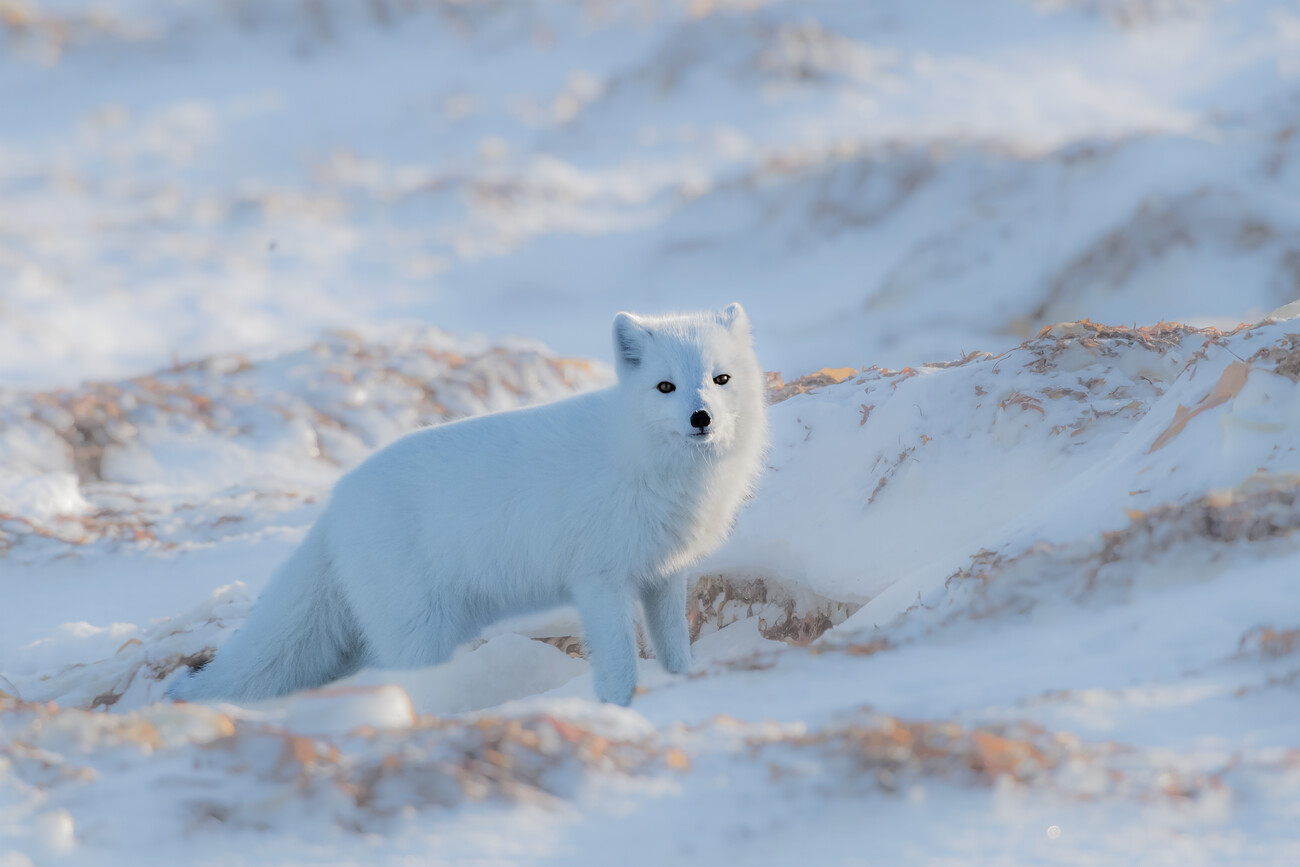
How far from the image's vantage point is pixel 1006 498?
3.81 meters

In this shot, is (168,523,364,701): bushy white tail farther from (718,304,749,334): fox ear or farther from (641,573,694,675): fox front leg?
(718,304,749,334): fox ear

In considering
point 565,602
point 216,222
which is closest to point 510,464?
point 565,602

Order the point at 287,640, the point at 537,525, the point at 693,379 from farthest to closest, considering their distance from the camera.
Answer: the point at 287,640 < the point at 537,525 < the point at 693,379

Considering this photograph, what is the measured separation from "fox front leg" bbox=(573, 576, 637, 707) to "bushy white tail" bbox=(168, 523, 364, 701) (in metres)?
0.86

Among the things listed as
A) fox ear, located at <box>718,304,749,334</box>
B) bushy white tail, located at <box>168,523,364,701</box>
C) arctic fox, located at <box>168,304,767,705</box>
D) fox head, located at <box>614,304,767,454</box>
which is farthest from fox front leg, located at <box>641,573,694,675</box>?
bushy white tail, located at <box>168,523,364,701</box>

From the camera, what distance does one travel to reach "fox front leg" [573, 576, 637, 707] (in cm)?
325

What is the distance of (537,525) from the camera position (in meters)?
3.39

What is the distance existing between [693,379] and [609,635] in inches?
31.5

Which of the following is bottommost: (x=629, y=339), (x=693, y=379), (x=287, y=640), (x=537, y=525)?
(x=287, y=640)

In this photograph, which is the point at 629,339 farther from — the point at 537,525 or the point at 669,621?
the point at 669,621

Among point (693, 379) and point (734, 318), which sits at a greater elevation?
point (734, 318)

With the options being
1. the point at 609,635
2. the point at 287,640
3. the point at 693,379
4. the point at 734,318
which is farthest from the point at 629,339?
the point at 287,640

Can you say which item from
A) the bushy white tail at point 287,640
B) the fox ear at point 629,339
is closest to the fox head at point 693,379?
the fox ear at point 629,339

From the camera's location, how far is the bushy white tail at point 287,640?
3533 mm
